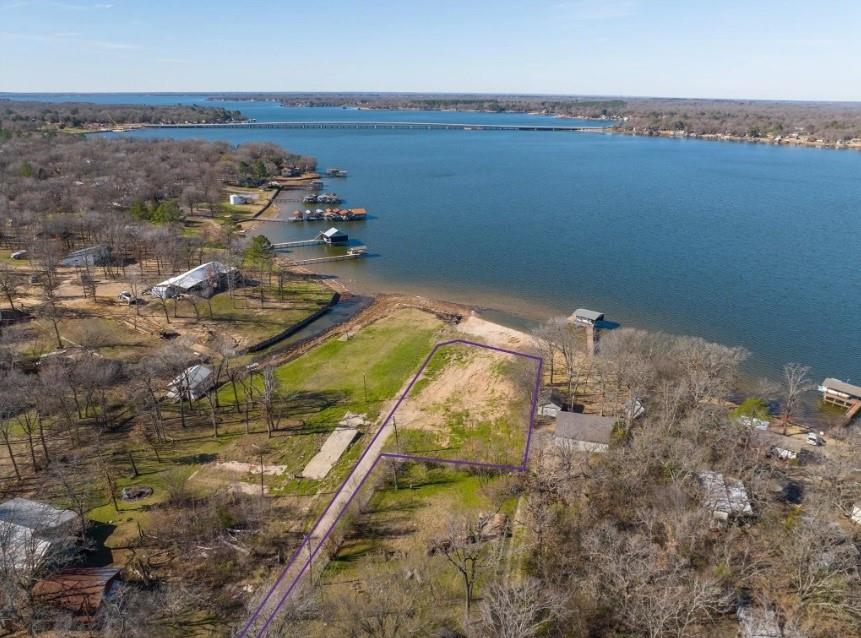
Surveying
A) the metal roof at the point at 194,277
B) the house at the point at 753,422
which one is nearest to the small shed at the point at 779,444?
the house at the point at 753,422

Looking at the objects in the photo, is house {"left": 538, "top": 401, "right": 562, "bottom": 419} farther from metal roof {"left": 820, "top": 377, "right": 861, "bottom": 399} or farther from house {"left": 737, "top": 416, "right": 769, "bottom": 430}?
metal roof {"left": 820, "top": 377, "right": 861, "bottom": 399}

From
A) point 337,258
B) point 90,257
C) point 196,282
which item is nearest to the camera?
point 196,282

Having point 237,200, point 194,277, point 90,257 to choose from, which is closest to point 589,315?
point 194,277

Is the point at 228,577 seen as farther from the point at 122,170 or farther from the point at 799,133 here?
the point at 799,133

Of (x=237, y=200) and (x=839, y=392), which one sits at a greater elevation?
(x=237, y=200)

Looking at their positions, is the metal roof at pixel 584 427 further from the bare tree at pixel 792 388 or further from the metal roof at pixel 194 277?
the metal roof at pixel 194 277

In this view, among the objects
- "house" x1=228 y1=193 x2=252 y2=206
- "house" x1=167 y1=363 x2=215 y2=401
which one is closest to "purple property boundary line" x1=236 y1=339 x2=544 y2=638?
"house" x1=167 y1=363 x2=215 y2=401

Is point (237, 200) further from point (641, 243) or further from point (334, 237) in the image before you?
point (641, 243)
